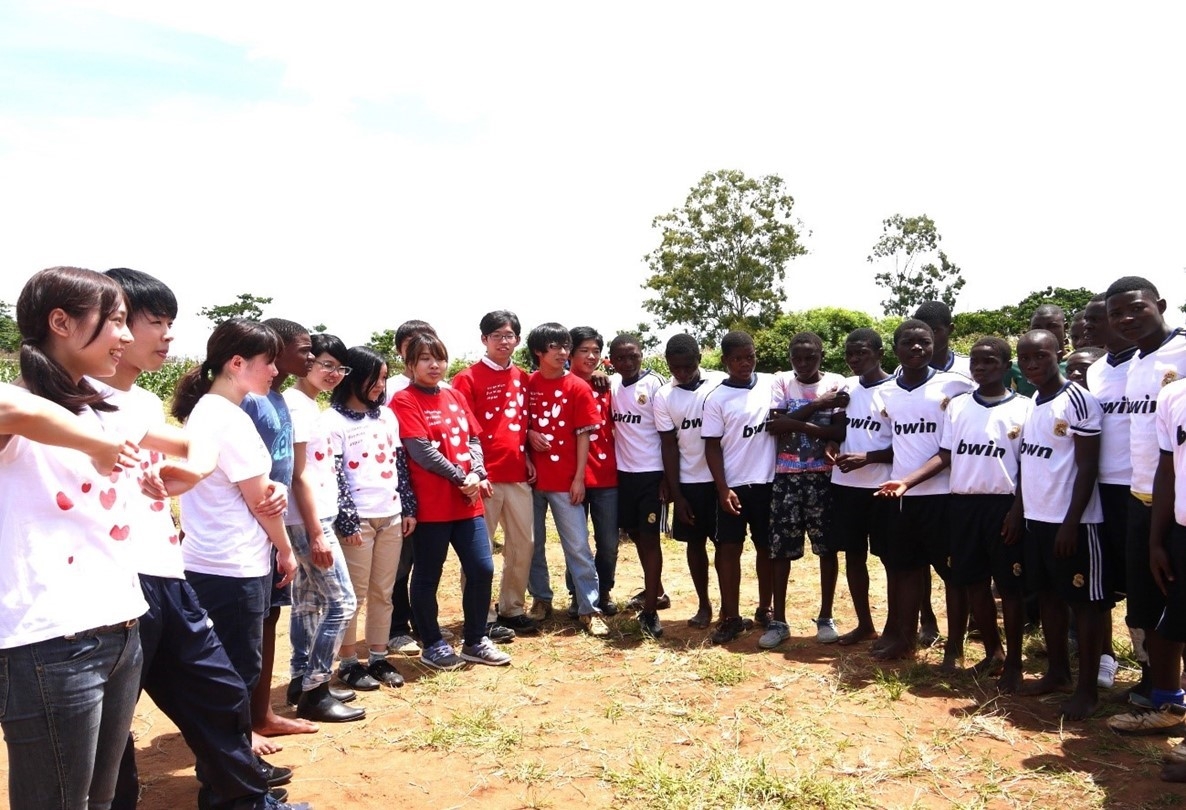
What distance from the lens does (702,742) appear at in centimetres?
414

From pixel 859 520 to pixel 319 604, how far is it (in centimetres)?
321

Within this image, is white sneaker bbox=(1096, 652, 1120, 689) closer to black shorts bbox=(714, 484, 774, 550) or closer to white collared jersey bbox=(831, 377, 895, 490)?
white collared jersey bbox=(831, 377, 895, 490)

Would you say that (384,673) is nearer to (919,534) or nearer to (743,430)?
(743,430)

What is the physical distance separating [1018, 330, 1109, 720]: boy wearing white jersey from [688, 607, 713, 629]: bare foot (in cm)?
225

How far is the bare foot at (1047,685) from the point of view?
4684 mm

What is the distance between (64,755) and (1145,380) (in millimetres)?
4515

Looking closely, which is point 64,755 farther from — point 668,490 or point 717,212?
point 717,212

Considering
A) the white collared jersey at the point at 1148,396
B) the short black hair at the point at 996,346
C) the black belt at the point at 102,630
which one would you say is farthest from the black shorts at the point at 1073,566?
the black belt at the point at 102,630

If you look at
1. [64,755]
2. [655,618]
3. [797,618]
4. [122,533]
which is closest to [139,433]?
[122,533]

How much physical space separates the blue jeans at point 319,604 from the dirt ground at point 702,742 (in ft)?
1.14

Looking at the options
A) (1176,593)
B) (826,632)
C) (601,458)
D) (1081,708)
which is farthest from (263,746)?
(1176,593)

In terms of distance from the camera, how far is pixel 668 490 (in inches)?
244

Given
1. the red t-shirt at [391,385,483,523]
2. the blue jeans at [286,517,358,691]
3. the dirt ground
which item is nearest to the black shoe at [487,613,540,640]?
the dirt ground

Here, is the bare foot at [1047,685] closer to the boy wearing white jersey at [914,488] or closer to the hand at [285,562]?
the boy wearing white jersey at [914,488]
